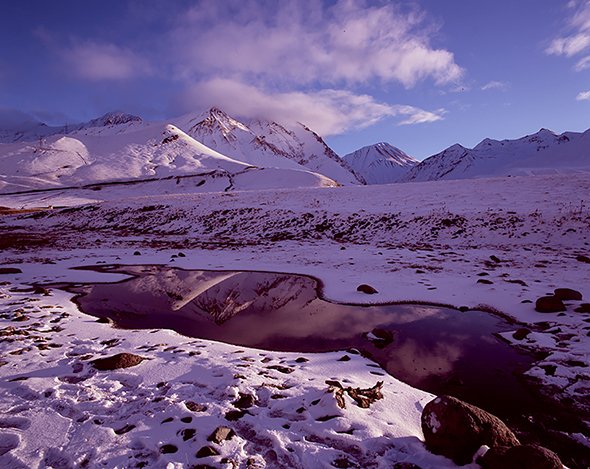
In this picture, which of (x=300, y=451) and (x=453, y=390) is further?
(x=453, y=390)

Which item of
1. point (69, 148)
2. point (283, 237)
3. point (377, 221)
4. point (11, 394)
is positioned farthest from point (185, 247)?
point (69, 148)

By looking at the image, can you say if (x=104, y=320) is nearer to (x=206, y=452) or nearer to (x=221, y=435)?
(x=221, y=435)

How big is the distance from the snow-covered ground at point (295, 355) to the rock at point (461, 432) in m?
0.17

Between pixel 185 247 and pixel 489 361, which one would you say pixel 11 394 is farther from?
pixel 185 247

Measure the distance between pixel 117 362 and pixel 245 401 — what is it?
2560mm

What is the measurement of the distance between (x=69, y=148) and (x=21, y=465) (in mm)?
144882

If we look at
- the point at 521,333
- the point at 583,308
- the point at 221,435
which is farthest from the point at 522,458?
the point at 583,308

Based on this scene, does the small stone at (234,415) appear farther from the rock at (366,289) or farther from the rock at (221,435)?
the rock at (366,289)

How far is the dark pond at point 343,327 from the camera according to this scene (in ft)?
18.1

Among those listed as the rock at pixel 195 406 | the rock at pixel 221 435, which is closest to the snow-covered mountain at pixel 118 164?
the rock at pixel 195 406

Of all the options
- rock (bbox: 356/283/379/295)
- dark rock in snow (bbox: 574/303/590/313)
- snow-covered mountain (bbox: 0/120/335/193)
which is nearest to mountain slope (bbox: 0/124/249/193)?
snow-covered mountain (bbox: 0/120/335/193)

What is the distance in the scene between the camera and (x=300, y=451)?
3.72 m

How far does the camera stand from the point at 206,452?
360 centimetres

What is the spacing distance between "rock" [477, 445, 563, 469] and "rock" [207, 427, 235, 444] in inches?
109
